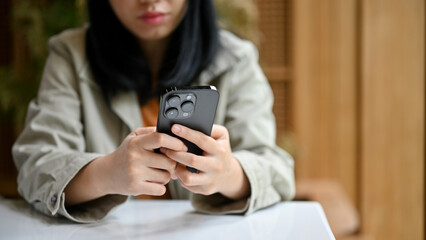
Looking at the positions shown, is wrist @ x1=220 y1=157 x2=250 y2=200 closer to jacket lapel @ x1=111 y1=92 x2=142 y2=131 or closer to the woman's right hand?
the woman's right hand

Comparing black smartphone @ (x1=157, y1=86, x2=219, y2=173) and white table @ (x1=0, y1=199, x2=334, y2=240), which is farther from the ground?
black smartphone @ (x1=157, y1=86, x2=219, y2=173)

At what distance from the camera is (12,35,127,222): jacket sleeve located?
76 cm

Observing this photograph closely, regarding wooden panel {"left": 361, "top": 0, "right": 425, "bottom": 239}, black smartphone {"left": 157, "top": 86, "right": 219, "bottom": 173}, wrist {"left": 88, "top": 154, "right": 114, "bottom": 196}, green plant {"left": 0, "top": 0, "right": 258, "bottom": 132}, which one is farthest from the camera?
wooden panel {"left": 361, "top": 0, "right": 425, "bottom": 239}

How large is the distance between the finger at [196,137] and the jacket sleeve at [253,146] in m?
0.14

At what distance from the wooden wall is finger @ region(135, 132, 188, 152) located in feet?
5.95

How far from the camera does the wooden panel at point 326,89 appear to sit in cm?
237

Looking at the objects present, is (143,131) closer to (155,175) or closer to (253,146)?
(155,175)

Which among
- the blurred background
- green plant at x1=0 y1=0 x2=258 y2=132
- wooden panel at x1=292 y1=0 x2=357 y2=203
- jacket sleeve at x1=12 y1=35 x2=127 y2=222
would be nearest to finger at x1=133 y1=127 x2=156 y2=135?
jacket sleeve at x1=12 y1=35 x2=127 y2=222

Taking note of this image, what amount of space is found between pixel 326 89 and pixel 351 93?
0.40 ft

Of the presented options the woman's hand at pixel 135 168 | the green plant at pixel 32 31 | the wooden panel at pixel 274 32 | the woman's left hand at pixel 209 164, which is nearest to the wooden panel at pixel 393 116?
the wooden panel at pixel 274 32

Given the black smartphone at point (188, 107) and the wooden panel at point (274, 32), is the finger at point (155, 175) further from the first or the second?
the wooden panel at point (274, 32)

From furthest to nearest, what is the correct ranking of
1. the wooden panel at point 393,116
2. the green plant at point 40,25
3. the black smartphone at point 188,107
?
the wooden panel at point 393,116
the green plant at point 40,25
the black smartphone at point 188,107

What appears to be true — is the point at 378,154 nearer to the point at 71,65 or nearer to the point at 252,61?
the point at 252,61

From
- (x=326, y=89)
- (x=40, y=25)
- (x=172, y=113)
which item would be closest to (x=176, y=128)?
(x=172, y=113)
